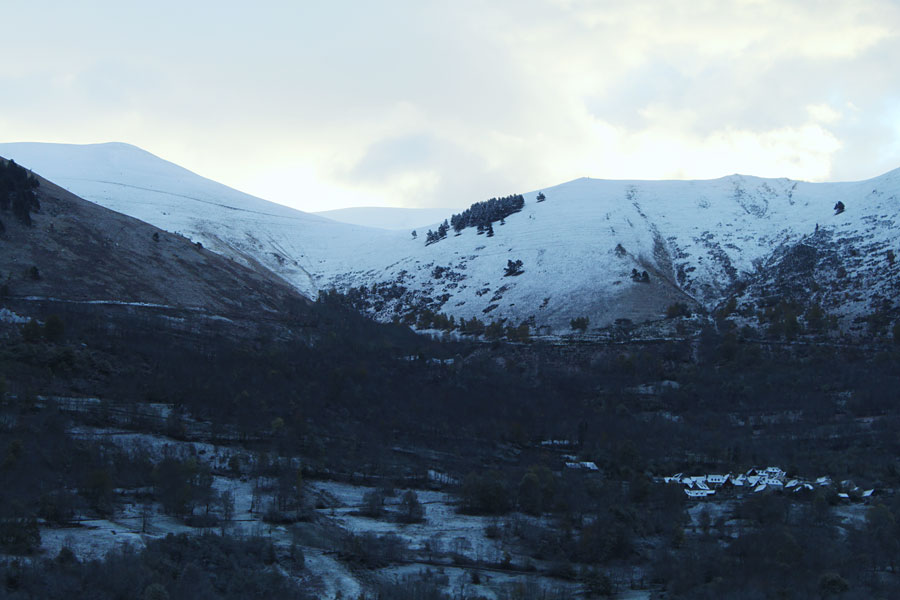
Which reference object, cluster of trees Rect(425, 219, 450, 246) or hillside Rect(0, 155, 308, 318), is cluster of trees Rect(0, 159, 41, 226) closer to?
hillside Rect(0, 155, 308, 318)

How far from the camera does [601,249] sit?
480ft

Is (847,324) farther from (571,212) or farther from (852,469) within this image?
(571,212)

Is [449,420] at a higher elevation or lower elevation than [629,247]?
lower

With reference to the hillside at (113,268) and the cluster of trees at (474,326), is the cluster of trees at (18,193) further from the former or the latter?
the cluster of trees at (474,326)

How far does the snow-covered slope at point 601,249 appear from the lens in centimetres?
12731

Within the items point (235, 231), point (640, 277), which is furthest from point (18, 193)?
point (640, 277)

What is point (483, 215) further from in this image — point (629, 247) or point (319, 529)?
point (319, 529)

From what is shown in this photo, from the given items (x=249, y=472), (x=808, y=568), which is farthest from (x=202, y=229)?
(x=808, y=568)

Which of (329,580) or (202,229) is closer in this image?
(329,580)

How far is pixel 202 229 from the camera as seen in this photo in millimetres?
162500

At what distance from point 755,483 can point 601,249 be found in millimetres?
84659

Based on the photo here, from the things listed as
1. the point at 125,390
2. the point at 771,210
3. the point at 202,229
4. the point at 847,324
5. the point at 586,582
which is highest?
the point at 771,210

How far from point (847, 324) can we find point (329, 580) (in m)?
87.8

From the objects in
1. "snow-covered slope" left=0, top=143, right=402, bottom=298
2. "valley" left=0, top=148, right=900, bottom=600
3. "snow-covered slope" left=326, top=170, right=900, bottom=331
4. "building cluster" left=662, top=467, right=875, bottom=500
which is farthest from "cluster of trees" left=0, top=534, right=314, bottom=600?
"snow-covered slope" left=0, top=143, right=402, bottom=298
